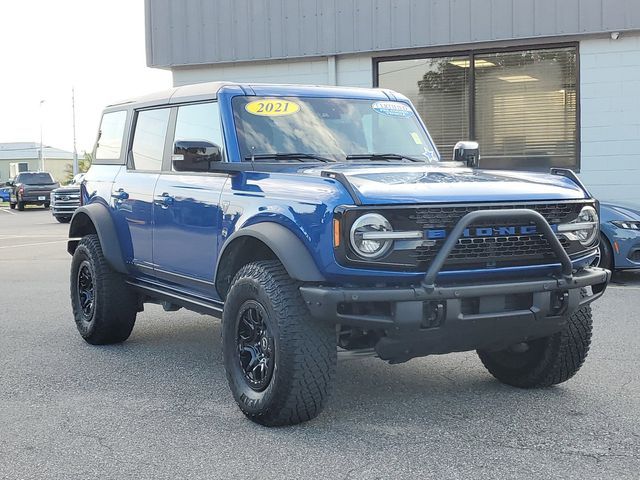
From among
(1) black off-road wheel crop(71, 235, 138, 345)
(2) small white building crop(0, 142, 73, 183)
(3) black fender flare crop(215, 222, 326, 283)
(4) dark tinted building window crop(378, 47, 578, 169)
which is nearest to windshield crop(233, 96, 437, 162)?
(3) black fender flare crop(215, 222, 326, 283)

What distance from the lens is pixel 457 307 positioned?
166 inches

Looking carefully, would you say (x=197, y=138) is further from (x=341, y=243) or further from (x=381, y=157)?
(x=341, y=243)

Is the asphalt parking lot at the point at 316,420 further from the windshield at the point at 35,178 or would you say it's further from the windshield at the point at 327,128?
the windshield at the point at 35,178

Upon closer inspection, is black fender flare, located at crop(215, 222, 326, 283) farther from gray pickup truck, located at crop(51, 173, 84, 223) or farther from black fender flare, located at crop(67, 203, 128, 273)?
gray pickup truck, located at crop(51, 173, 84, 223)

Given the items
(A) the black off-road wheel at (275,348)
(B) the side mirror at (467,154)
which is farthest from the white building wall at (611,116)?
(A) the black off-road wheel at (275,348)

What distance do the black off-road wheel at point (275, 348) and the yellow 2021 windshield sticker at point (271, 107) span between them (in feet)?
Answer: 4.38

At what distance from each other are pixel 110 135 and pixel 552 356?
4187 mm

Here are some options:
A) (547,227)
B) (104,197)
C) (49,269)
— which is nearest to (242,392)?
(547,227)

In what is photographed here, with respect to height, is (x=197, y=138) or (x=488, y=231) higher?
(x=197, y=138)

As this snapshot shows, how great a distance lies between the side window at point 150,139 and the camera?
6277 mm

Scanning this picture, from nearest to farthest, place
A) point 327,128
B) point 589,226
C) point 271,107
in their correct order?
point 589,226 → point 271,107 → point 327,128

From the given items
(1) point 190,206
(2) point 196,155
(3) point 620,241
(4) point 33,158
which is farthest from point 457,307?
(4) point 33,158

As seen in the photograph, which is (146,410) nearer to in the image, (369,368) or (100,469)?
(100,469)

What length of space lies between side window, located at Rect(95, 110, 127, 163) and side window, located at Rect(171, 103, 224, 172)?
1.07 metres
